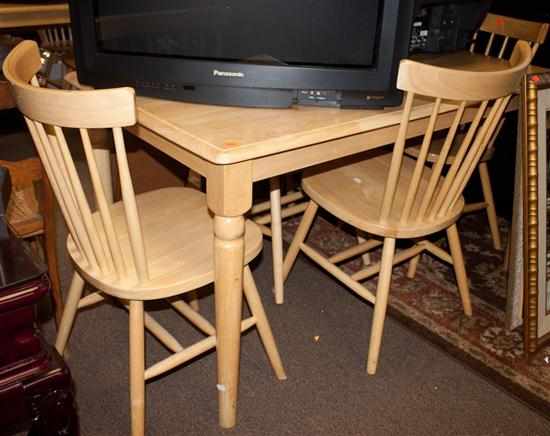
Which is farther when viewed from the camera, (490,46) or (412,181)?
(490,46)

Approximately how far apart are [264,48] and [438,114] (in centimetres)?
48

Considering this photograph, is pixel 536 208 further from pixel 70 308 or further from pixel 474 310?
pixel 70 308

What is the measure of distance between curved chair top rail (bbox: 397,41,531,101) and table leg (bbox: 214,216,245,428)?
0.47m

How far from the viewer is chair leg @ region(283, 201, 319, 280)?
5.95ft

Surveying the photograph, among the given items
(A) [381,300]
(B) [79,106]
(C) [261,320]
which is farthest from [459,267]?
(B) [79,106]

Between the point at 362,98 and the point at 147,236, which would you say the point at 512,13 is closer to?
the point at 362,98

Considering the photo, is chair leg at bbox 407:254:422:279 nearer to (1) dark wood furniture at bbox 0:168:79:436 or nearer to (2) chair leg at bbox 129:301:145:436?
(2) chair leg at bbox 129:301:145:436

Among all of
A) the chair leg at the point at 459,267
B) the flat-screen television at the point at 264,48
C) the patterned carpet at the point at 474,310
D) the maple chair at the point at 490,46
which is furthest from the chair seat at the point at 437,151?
the flat-screen television at the point at 264,48

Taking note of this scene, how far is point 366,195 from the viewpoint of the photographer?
159 cm

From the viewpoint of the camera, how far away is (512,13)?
229 cm

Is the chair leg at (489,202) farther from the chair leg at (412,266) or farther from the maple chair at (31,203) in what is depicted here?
the maple chair at (31,203)

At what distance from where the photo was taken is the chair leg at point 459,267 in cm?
171

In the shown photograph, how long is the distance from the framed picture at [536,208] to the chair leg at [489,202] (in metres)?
0.45

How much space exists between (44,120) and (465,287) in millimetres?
1406
